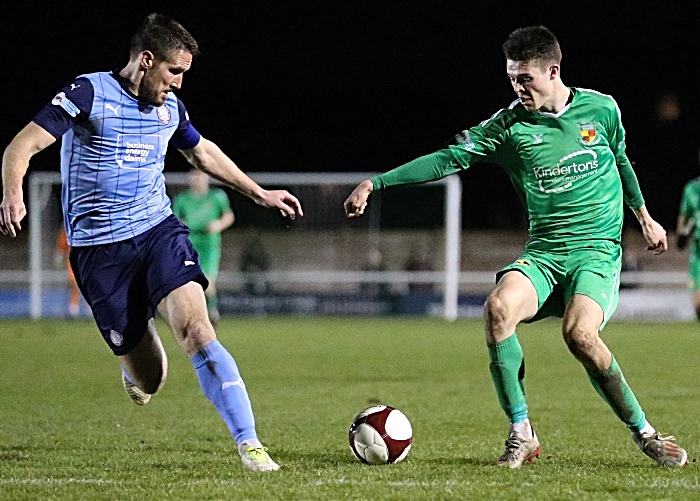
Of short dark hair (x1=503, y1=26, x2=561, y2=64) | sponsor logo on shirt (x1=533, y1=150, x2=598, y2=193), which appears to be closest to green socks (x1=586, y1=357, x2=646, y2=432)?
sponsor logo on shirt (x1=533, y1=150, x2=598, y2=193)

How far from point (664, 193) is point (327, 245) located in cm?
1514

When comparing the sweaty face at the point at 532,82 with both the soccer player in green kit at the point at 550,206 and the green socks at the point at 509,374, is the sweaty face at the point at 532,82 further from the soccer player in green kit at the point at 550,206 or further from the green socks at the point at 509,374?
the green socks at the point at 509,374

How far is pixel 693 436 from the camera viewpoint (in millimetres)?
6719

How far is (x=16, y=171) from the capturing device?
203 inches

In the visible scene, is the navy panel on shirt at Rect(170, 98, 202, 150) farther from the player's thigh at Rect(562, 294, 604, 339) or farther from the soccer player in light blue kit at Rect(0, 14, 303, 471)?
the player's thigh at Rect(562, 294, 604, 339)

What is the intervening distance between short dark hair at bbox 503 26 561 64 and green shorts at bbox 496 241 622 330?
0.97 m

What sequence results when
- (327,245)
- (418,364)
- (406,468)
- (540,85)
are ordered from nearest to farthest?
1. (406,468)
2. (540,85)
3. (418,364)
4. (327,245)

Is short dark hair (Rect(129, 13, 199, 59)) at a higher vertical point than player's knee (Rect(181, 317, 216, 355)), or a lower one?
higher

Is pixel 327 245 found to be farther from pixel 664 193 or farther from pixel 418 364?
pixel 664 193

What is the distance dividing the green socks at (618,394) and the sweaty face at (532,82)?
4.54 feet

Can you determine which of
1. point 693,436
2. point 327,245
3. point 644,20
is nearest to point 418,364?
point 693,436

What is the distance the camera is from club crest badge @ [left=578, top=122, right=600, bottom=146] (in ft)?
19.0

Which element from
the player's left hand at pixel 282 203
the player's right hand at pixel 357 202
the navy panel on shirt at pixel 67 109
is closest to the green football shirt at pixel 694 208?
the player's left hand at pixel 282 203

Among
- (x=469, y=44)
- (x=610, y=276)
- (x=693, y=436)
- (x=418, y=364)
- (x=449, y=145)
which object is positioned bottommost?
(x=418, y=364)
